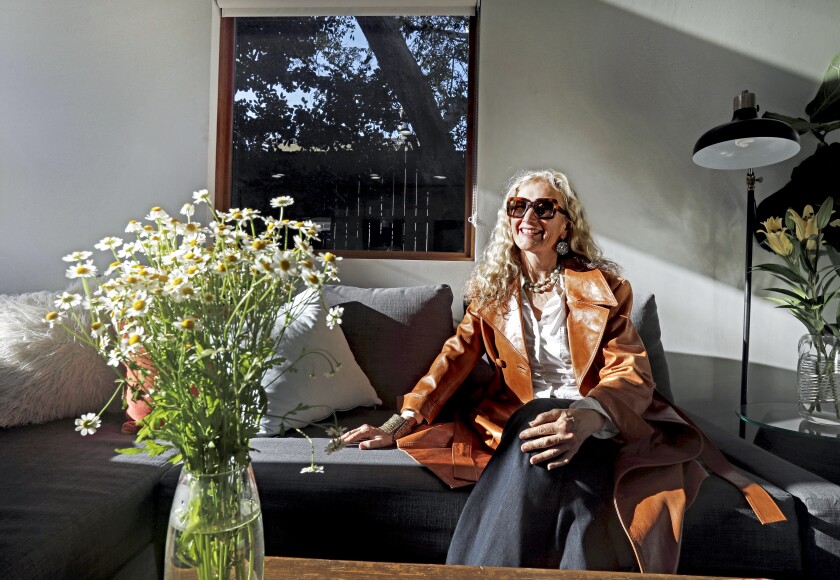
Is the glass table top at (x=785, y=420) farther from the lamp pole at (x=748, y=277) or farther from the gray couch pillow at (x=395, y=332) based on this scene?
the gray couch pillow at (x=395, y=332)

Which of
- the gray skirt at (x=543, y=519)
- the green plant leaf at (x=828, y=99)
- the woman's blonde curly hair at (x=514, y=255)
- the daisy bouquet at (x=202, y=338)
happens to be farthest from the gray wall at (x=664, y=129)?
the daisy bouquet at (x=202, y=338)

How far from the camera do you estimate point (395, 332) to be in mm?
2338

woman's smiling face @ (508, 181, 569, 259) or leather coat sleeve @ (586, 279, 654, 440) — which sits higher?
woman's smiling face @ (508, 181, 569, 259)

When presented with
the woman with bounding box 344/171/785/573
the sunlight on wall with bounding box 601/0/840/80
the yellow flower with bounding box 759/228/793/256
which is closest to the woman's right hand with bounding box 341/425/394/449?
the woman with bounding box 344/171/785/573

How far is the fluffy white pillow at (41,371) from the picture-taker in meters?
1.96

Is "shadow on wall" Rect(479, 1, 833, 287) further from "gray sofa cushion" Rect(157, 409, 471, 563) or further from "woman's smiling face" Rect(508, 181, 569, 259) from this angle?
"gray sofa cushion" Rect(157, 409, 471, 563)

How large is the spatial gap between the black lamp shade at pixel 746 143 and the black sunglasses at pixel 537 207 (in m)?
0.64

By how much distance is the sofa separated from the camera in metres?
1.34

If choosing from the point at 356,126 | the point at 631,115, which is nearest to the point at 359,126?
the point at 356,126

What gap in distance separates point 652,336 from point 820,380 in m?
0.54

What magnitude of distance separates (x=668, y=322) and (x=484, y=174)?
1.12 meters

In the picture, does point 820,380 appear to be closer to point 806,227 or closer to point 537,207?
point 806,227

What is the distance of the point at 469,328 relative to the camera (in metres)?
2.11

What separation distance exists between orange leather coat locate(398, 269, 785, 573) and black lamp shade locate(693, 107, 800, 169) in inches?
27.4
